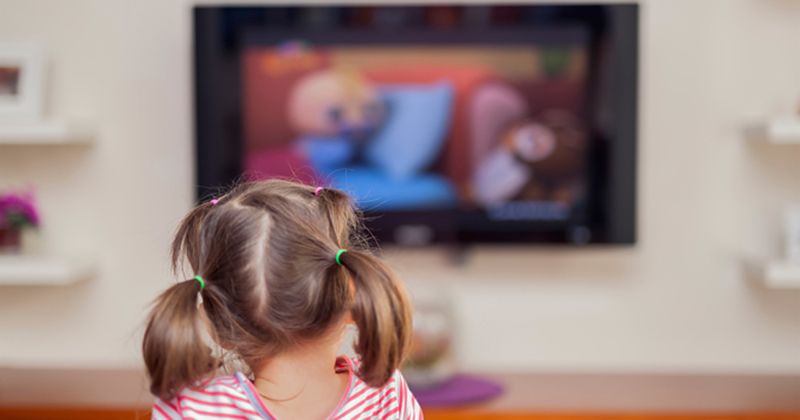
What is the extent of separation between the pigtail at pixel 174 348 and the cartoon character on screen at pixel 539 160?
205cm

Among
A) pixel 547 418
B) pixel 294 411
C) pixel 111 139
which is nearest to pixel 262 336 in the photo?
pixel 294 411

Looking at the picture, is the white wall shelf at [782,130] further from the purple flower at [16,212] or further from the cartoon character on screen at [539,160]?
the purple flower at [16,212]

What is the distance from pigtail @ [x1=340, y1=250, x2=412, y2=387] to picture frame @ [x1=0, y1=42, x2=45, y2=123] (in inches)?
86.5

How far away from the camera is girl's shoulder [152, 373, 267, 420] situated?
4.00 feet

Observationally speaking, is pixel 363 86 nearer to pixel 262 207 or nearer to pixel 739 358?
pixel 739 358

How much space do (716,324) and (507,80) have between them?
3.10 ft

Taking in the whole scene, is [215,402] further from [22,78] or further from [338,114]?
[22,78]

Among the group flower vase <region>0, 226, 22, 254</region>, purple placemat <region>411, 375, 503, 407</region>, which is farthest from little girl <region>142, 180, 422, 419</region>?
flower vase <region>0, 226, 22, 254</region>

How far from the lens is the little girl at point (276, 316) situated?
119 cm

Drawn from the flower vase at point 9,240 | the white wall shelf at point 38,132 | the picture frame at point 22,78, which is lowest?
the flower vase at point 9,240

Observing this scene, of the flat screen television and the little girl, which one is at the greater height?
the flat screen television

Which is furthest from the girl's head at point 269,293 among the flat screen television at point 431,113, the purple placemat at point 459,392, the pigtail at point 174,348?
the flat screen television at point 431,113

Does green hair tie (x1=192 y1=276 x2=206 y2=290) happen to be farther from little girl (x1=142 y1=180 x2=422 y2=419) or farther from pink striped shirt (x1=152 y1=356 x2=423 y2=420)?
pink striped shirt (x1=152 y1=356 x2=423 y2=420)

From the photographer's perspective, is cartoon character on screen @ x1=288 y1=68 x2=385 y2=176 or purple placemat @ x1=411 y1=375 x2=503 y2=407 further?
cartoon character on screen @ x1=288 y1=68 x2=385 y2=176
